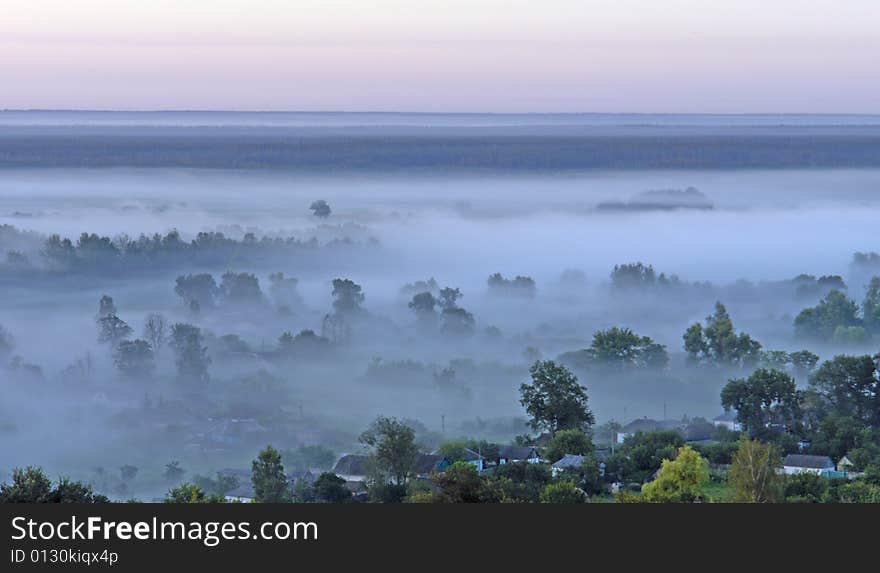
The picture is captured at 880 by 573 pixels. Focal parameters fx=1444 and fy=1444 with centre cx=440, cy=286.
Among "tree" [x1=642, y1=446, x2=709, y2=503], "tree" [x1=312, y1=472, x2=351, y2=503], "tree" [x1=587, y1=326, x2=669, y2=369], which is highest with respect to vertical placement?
"tree" [x1=587, y1=326, x2=669, y2=369]

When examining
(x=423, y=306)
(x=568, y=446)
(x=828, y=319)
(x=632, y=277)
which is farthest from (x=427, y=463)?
(x=632, y=277)

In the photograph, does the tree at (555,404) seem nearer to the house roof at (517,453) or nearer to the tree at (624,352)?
the house roof at (517,453)

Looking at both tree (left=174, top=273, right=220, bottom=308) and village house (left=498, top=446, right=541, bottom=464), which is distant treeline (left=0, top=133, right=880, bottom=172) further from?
village house (left=498, top=446, right=541, bottom=464)

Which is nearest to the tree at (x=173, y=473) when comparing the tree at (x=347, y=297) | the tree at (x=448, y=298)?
the tree at (x=347, y=297)

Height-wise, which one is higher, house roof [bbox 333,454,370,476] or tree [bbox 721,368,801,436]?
tree [bbox 721,368,801,436]

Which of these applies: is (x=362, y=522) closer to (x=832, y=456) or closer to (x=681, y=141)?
(x=832, y=456)

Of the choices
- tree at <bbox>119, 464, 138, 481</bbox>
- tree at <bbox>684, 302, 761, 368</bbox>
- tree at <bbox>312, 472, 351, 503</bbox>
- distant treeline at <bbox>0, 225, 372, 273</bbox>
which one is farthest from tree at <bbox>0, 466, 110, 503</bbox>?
distant treeline at <bbox>0, 225, 372, 273</bbox>

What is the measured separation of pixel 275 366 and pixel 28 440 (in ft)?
58.5

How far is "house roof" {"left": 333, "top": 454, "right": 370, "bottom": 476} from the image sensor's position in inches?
1483

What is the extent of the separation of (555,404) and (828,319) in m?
36.2

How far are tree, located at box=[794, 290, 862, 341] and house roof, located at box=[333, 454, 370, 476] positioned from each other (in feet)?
130

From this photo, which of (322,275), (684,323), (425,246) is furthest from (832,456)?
(425,246)

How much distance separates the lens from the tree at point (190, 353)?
68.4m

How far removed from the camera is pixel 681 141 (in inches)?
7746
